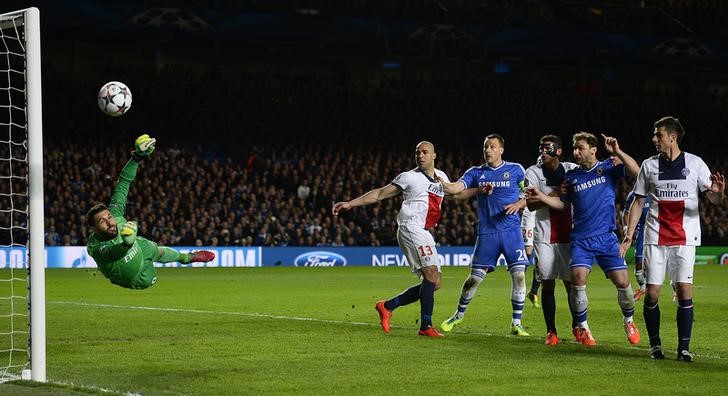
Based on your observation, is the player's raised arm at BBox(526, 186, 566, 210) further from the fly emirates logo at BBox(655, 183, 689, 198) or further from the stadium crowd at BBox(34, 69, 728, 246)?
the stadium crowd at BBox(34, 69, 728, 246)

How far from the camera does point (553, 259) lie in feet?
38.7

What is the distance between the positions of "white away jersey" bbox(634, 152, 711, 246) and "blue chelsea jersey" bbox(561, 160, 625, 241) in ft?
3.65

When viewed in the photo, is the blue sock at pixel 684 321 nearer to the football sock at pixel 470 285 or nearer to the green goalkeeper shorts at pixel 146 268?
the football sock at pixel 470 285

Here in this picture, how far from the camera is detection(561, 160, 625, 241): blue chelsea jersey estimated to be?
11.3 metres

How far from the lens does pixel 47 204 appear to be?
102 ft

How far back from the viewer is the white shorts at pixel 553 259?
38.6ft

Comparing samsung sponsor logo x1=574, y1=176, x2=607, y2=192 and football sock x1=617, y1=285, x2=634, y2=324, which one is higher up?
samsung sponsor logo x1=574, y1=176, x2=607, y2=192

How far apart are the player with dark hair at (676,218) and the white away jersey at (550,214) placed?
5.29ft

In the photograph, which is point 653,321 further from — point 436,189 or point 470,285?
point 436,189

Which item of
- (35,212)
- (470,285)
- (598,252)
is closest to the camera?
(35,212)

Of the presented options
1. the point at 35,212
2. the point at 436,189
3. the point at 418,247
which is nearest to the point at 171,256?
the point at 35,212

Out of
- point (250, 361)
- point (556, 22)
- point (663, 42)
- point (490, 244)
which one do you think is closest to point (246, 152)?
Result: point (556, 22)

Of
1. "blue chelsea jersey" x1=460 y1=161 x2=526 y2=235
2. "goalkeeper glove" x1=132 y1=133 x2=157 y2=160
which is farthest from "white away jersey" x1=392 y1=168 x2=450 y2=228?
"goalkeeper glove" x1=132 y1=133 x2=157 y2=160

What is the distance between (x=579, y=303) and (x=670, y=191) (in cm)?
188
